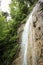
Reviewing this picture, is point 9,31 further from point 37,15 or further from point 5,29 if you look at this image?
point 37,15

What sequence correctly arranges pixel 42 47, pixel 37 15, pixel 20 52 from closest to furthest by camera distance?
pixel 42 47, pixel 37 15, pixel 20 52

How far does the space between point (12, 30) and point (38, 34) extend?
320 cm

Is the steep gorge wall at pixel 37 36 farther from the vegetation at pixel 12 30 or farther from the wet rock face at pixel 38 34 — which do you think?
the vegetation at pixel 12 30

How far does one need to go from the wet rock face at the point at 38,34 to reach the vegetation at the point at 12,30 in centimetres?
169

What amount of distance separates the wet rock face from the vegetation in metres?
1.69

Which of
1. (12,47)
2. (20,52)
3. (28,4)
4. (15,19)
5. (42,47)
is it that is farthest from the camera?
(28,4)

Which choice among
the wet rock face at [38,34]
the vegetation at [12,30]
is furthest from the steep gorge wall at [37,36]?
the vegetation at [12,30]

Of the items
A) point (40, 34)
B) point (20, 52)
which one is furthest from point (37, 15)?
point (20, 52)

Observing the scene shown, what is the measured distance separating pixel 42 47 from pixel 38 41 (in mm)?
310

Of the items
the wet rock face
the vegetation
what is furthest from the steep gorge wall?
the vegetation

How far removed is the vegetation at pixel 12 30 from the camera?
415 inches

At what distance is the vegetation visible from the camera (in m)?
10.5

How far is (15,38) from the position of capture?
10.9m

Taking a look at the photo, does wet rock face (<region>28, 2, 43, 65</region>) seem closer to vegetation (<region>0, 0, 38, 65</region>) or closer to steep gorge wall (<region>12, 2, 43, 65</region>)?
steep gorge wall (<region>12, 2, 43, 65</region>)
